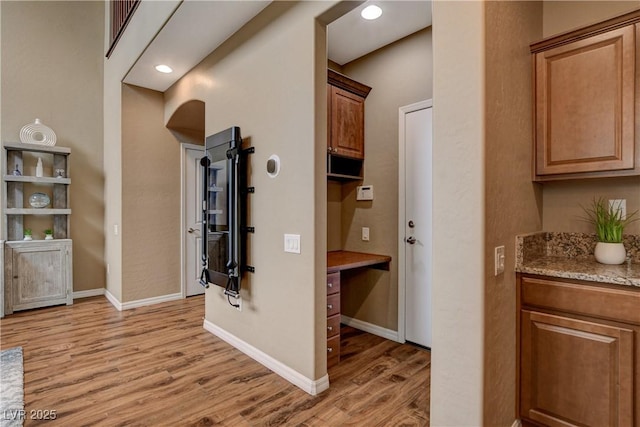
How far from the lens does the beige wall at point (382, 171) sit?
297 cm

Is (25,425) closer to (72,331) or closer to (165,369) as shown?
(165,369)

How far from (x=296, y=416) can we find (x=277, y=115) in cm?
197

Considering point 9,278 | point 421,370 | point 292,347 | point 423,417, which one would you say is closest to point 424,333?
point 421,370

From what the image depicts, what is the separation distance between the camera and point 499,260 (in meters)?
1.52

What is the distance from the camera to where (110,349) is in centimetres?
287

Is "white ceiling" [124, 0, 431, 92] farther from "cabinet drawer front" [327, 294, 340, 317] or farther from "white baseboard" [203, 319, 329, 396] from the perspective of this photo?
"white baseboard" [203, 319, 329, 396]

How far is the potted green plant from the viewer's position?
5.60 feet

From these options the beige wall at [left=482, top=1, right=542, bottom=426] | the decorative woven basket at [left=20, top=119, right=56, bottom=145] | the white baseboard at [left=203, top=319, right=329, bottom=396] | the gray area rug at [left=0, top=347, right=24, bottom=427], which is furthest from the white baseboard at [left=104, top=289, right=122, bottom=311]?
the beige wall at [left=482, top=1, right=542, bottom=426]

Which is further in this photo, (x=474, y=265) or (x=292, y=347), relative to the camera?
(x=292, y=347)

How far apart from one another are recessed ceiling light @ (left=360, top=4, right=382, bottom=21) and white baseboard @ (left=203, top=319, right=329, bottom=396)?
2.76 m

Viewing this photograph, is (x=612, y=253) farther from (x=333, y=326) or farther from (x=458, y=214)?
(x=333, y=326)

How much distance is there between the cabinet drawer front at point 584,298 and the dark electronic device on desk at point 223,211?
1980 mm

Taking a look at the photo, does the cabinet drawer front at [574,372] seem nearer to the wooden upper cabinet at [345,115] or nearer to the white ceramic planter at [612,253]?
the white ceramic planter at [612,253]

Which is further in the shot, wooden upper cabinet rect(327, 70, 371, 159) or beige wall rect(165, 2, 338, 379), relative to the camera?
wooden upper cabinet rect(327, 70, 371, 159)
